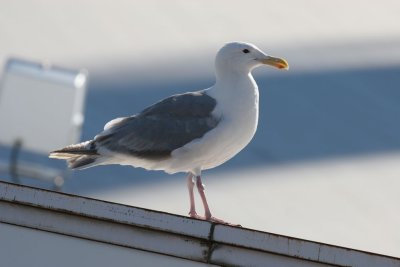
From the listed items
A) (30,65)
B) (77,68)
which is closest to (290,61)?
(77,68)

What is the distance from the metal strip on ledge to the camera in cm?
643

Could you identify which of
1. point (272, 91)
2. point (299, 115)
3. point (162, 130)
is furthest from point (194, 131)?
point (272, 91)

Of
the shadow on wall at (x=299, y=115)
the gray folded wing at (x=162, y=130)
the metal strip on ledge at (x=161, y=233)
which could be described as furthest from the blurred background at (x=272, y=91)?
the metal strip on ledge at (x=161, y=233)

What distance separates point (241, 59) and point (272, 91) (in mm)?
8824

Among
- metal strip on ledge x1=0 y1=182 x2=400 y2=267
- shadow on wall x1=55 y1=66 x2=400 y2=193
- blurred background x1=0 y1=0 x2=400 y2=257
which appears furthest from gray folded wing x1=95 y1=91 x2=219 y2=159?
shadow on wall x1=55 y1=66 x2=400 y2=193

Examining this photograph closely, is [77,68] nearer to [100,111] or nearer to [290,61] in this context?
[100,111]

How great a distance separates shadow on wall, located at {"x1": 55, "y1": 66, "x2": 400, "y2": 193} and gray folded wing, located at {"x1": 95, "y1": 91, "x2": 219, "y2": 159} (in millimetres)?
6186

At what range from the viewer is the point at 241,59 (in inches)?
319

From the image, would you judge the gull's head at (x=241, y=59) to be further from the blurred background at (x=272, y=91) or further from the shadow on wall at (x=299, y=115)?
the shadow on wall at (x=299, y=115)

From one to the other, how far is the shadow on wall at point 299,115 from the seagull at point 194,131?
20.4ft

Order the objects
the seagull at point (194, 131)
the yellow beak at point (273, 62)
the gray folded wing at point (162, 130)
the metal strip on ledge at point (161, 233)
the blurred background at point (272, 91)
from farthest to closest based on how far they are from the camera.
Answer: the blurred background at point (272, 91) → the yellow beak at point (273, 62) → the gray folded wing at point (162, 130) → the seagull at point (194, 131) → the metal strip on ledge at point (161, 233)

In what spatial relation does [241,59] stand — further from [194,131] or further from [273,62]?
[194,131]

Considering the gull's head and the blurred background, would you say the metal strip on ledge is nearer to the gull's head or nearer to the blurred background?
the gull's head

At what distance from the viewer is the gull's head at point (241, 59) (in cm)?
807
